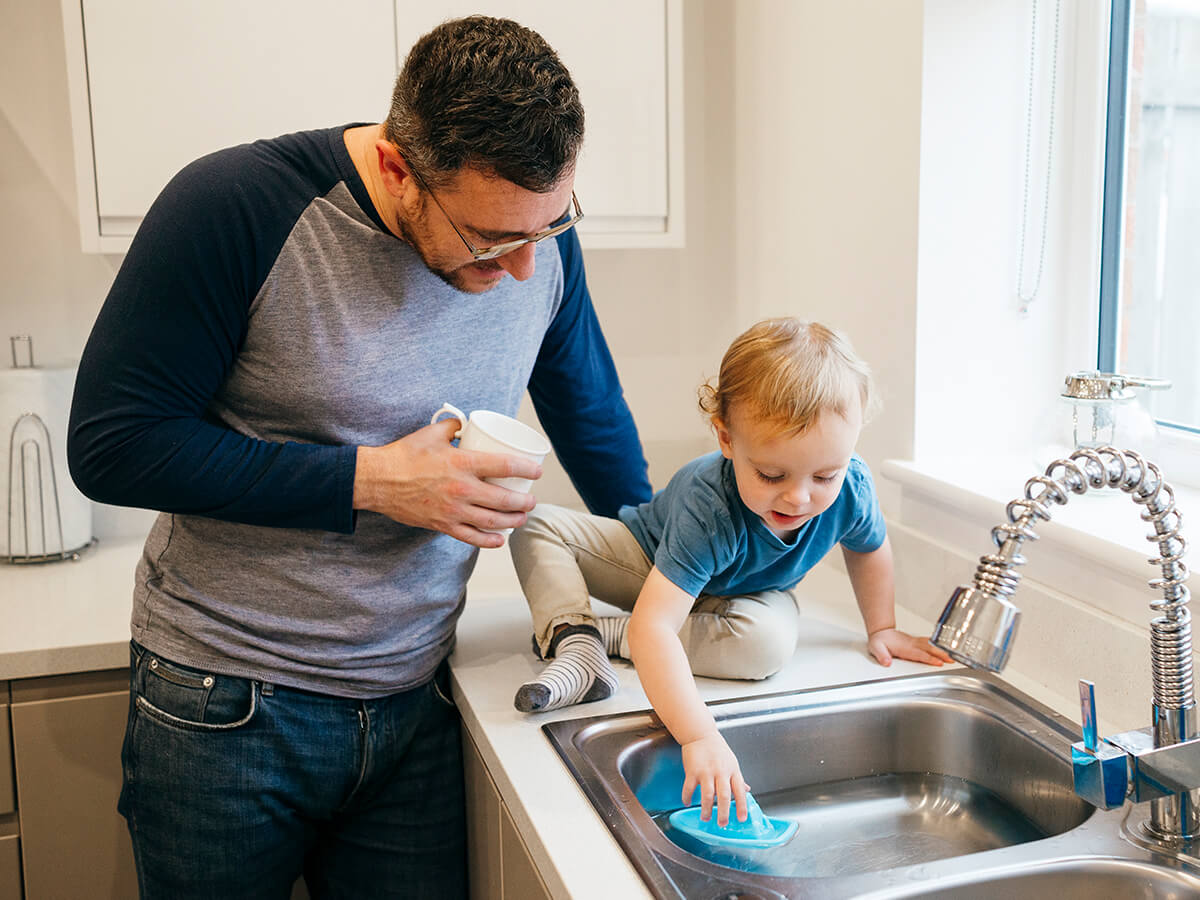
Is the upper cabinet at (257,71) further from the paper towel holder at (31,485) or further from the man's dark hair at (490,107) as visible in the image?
the man's dark hair at (490,107)

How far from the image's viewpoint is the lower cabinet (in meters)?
0.99

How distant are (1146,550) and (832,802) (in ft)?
1.31

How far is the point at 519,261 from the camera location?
1.06m

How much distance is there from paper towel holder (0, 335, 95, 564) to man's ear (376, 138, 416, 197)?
1013 mm

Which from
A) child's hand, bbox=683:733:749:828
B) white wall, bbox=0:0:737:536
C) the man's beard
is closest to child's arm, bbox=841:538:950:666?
child's hand, bbox=683:733:749:828

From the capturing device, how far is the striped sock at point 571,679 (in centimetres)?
110

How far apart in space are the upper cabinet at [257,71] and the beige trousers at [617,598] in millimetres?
648

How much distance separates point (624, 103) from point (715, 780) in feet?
3.71

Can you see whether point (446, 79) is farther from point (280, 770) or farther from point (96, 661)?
point (96, 661)

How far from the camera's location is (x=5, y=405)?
175 cm

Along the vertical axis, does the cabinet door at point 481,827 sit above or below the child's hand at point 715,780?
below

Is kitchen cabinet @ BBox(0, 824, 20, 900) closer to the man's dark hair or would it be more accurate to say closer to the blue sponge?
the blue sponge

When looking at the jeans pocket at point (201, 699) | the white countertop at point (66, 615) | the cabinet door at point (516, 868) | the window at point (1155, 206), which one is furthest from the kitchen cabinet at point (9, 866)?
the window at point (1155, 206)

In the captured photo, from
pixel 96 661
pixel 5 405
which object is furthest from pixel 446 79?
pixel 5 405
